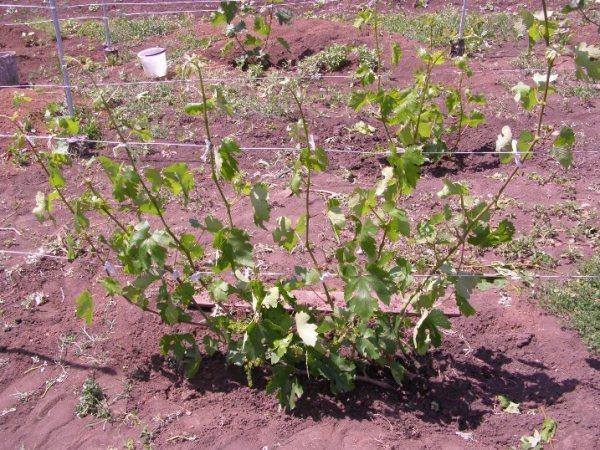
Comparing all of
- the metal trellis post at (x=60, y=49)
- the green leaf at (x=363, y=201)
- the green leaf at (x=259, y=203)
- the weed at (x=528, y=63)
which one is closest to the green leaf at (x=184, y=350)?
the green leaf at (x=259, y=203)

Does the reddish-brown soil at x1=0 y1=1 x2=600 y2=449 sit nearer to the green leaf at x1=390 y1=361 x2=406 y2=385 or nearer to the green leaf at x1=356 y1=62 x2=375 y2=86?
the green leaf at x1=390 y1=361 x2=406 y2=385

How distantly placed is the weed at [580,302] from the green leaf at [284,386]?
153 centimetres

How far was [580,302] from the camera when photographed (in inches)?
140

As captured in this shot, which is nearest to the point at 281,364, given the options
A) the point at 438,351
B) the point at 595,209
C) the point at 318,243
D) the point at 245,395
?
the point at 245,395

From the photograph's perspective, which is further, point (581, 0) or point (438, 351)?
point (438, 351)

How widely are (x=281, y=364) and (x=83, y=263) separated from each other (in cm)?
186

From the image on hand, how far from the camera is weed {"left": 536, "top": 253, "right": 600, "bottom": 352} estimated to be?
3.38 meters

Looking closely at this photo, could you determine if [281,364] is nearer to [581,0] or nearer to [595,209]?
[581,0]

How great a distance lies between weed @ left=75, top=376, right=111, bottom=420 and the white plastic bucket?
4.98 metres

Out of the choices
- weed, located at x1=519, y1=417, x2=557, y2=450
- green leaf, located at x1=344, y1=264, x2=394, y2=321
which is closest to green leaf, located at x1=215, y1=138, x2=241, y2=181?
green leaf, located at x1=344, y1=264, x2=394, y2=321

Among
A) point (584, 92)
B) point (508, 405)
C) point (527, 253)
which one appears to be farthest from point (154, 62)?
point (508, 405)

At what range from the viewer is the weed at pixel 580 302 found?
3381mm

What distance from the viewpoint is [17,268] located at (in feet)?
13.9

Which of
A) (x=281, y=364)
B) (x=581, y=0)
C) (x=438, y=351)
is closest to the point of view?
(x=581, y=0)
